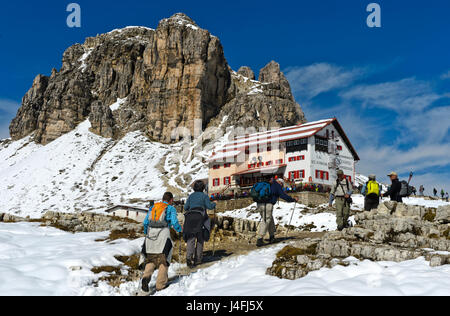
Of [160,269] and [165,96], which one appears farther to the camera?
[165,96]

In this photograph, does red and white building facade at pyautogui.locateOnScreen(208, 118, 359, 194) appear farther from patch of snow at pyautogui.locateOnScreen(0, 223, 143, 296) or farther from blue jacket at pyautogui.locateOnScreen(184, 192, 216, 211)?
blue jacket at pyautogui.locateOnScreen(184, 192, 216, 211)

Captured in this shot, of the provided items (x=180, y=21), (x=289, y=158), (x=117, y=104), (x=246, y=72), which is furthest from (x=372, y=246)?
(x=246, y=72)

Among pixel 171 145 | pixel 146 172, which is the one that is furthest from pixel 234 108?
pixel 146 172

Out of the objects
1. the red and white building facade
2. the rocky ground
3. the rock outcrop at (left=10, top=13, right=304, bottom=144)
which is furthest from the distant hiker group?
the rock outcrop at (left=10, top=13, right=304, bottom=144)

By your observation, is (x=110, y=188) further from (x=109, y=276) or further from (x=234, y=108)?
(x=109, y=276)

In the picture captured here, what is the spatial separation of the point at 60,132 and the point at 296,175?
305ft

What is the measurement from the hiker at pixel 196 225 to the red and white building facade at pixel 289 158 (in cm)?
4354

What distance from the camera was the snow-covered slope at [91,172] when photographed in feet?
271

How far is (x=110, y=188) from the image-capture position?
89.6 m

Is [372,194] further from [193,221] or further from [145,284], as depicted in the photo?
[145,284]

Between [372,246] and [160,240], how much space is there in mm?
5909

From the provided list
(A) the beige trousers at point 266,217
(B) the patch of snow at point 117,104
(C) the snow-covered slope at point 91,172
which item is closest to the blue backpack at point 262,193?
(A) the beige trousers at point 266,217

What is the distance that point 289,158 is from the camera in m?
58.7
